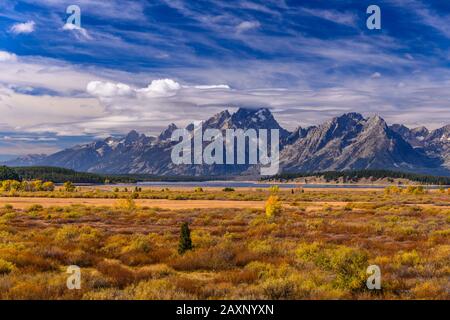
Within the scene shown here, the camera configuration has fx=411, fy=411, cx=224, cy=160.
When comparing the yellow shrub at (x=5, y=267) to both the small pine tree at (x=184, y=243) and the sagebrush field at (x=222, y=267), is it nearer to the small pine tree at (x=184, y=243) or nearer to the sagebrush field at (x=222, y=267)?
→ the sagebrush field at (x=222, y=267)

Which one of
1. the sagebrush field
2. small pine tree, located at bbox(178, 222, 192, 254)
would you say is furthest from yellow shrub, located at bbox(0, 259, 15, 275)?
small pine tree, located at bbox(178, 222, 192, 254)

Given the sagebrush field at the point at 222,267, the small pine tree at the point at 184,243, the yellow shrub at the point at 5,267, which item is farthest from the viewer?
the small pine tree at the point at 184,243

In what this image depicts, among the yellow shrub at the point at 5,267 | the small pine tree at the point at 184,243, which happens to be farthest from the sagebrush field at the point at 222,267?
the small pine tree at the point at 184,243

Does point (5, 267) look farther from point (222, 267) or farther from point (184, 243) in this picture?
point (222, 267)

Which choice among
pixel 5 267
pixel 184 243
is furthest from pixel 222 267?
pixel 5 267

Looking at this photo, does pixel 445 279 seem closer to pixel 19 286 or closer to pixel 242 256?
pixel 242 256

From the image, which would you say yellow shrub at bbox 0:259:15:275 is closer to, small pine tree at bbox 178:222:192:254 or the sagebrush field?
the sagebrush field
